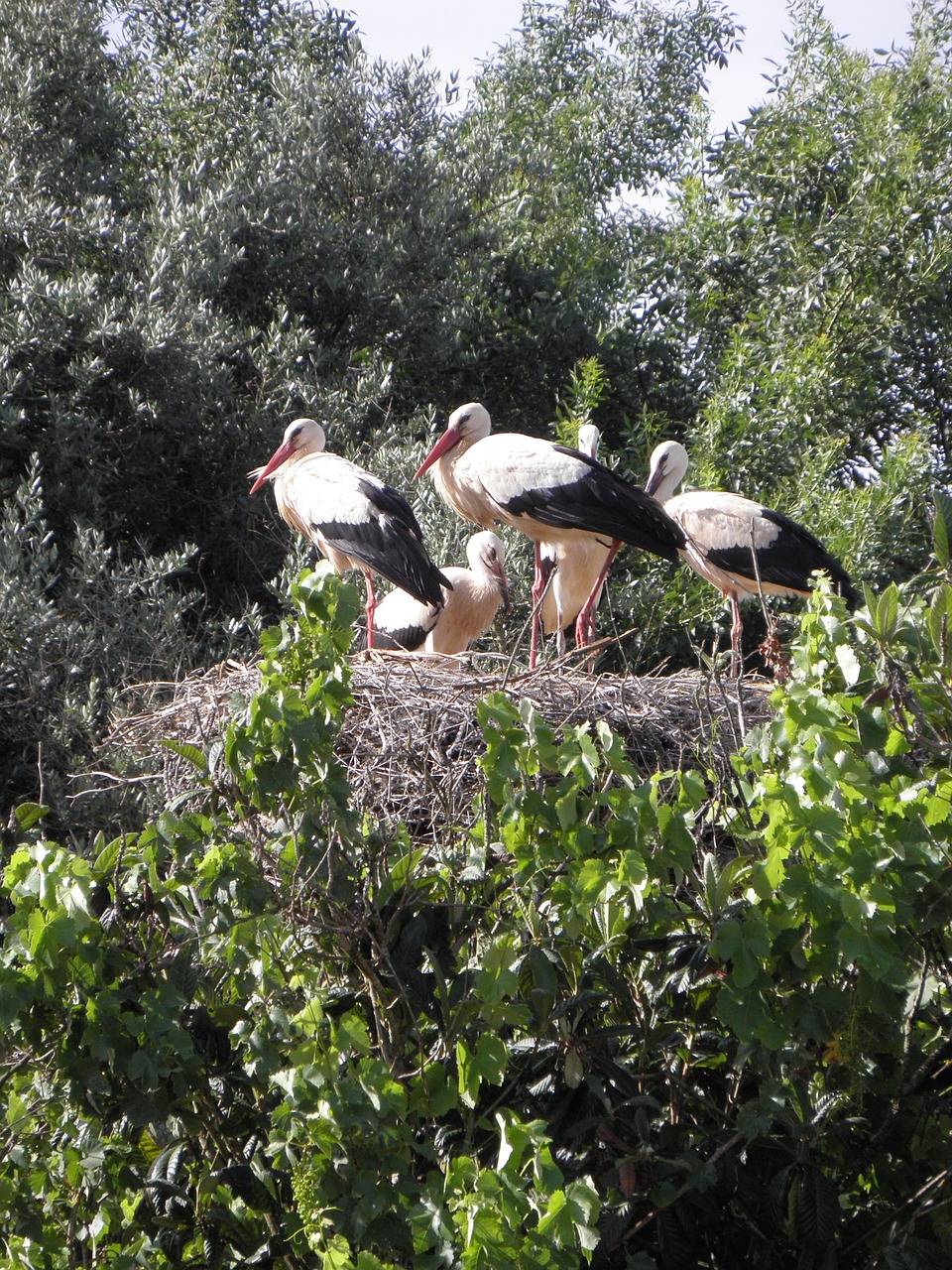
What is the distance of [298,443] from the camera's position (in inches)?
305

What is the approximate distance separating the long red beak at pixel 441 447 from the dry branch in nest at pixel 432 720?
2.25 m

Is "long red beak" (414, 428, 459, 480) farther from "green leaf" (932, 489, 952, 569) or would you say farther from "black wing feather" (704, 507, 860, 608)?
"green leaf" (932, 489, 952, 569)

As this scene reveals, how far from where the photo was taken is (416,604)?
23.9ft

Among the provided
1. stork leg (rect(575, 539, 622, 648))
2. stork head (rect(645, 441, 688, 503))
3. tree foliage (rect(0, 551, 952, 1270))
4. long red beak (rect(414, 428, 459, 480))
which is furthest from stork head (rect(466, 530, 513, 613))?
tree foliage (rect(0, 551, 952, 1270))

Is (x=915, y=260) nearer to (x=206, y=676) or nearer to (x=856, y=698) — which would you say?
(x=206, y=676)

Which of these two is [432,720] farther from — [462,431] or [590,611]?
[462,431]

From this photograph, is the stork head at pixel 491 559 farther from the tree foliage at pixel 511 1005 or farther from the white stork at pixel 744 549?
the tree foliage at pixel 511 1005

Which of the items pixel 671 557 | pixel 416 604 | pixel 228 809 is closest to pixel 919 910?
pixel 228 809

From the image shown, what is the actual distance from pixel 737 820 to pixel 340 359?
7.10 metres

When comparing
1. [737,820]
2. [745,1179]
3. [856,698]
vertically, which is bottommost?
[745,1179]

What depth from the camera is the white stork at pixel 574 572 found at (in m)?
7.05

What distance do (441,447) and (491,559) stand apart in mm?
779

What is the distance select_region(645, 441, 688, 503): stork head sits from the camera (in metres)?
7.80

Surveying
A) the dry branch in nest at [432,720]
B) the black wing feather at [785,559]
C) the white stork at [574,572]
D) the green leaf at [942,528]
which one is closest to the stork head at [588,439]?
the white stork at [574,572]
